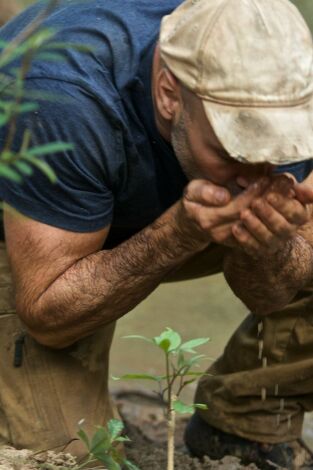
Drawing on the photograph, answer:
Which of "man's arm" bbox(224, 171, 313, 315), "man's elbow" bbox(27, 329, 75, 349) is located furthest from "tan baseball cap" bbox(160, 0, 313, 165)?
"man's elbow" bbox(27, 329, 75, 349)

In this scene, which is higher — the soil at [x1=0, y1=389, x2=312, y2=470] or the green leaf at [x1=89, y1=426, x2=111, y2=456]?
the green leaf at [x1=89, y1=426, x2=111, y2=456]

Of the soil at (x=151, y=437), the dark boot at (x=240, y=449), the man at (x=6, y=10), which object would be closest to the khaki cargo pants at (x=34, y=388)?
the soil at (x=151, y=437)

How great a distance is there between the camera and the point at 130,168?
3135mm

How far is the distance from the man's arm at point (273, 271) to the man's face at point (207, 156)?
30 centimetres

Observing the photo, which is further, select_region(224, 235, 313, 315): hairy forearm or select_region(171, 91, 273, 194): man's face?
select_region(224, 235, 313, 315): hairy forearm

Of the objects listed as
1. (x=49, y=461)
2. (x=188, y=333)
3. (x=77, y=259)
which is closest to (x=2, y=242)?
(x=77, y=259)

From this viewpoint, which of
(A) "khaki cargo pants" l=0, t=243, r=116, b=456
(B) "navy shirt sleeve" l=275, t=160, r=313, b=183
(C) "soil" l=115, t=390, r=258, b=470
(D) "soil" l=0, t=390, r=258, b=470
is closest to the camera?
(D) "soil" l=0, t=390, r=258, b=470

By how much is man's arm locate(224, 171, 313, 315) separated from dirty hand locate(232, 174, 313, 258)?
0.30 meters

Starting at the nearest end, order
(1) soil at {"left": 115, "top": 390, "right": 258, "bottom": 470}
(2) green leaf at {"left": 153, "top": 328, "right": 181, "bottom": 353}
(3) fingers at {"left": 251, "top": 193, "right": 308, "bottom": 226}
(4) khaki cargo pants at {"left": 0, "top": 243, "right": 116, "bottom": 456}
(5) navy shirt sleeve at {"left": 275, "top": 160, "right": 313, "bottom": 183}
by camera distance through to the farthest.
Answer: (3) fingers at {"left": 251, "top": 193, "right": 308, "bottom": 226}, (2) green leaf at {"left": 153, "top": 328, "right": 181, "bottom": 353}, (5) navy shirt sleeve at {"left": 275, "top": 160, "right": 313, "bottom": 183}, (4) khaki cargo pants at {"left": 0, "top": 243, "right": 116, "bottom": 456}, (1) soil at {"left": 115, "top": 390, "right": 258, "bottom": 470}

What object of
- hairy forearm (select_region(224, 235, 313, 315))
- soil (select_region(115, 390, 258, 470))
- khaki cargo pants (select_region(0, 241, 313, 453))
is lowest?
soil (select_region(115, 390, 258, 470))

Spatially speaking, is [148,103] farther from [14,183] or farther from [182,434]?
[182,434]

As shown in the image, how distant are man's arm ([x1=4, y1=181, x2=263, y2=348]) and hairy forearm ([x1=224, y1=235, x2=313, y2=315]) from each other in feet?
0.69

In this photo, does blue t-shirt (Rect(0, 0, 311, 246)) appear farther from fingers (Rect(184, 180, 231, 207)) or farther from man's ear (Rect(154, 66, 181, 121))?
fingers (Rect(184, 180, 231, 207))

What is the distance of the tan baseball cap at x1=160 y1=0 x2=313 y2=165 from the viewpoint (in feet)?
8.66
